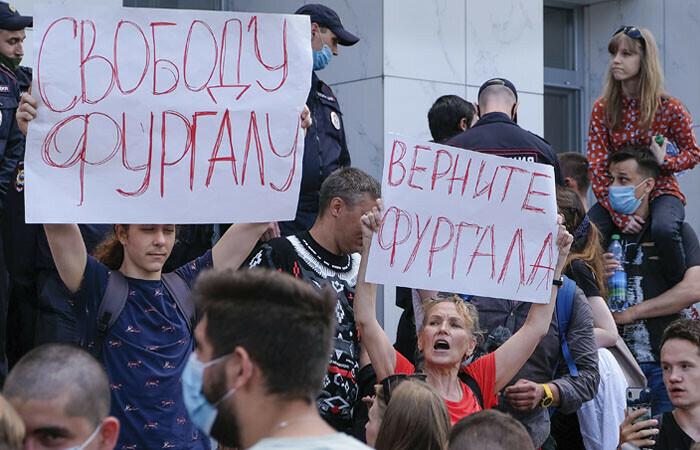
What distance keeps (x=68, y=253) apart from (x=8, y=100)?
2006mm

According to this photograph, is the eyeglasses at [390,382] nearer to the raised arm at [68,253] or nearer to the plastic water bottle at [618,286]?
the raised arm at [68,253]

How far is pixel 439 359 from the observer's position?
207 inches

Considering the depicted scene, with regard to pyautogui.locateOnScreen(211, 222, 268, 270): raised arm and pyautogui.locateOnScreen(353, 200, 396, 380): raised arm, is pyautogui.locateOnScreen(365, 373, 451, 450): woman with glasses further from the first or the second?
pyautogui.locateOnScreen(211, 222, 268, 270): raised arm

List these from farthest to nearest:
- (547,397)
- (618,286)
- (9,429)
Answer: (618,286) → (547,397) → (9,429)

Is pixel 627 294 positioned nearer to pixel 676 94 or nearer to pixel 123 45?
pixel 123 45

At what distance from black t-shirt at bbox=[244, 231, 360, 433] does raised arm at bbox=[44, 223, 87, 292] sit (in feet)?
3.55

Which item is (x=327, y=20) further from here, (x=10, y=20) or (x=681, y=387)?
(x=681, y=387)

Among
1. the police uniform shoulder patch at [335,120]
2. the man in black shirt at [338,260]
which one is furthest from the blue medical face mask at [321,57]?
the man in black shirt at [338,260]

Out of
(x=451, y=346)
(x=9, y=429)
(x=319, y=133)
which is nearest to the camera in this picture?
(x=9, y=429)

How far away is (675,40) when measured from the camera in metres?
11.9

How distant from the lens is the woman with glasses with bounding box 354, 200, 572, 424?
5188 millimetres

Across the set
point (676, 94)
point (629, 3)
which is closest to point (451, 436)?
point (676, 94)

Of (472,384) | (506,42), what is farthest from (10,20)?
(506,42)

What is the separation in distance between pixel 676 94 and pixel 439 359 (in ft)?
24.1
